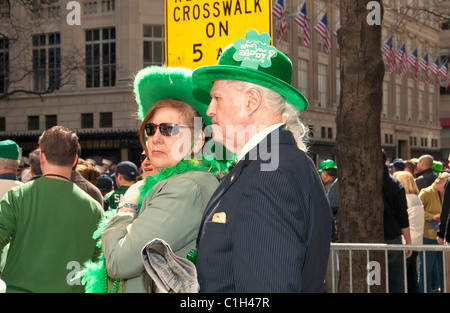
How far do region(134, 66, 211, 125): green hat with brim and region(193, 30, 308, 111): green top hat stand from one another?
1.06 feet

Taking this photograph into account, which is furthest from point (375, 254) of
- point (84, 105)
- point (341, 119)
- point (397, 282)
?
point (84, 105)

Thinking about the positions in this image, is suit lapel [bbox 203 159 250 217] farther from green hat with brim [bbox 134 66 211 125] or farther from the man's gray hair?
green hat with brim [bbox 134 66 211 125]

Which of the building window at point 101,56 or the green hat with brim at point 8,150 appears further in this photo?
the building window at point 101,56

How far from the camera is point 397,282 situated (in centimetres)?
739

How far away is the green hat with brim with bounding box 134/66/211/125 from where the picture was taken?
3.05m

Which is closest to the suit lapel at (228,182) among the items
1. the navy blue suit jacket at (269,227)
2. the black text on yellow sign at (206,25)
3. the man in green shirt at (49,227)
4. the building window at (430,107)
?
the navy blue suit jacket at (269,227)

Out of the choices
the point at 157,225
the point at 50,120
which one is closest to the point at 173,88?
the point at 157,225

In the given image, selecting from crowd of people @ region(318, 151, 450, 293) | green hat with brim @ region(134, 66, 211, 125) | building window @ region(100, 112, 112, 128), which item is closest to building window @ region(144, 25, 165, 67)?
building window @ region(100, 112, 112, 128)

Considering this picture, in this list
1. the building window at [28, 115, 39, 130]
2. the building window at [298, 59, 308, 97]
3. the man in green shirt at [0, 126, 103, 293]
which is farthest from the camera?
the building window at [298, 59, 308, 97]

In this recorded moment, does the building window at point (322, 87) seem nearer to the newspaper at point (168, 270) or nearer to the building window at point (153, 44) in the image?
the building window at point (153, 44)

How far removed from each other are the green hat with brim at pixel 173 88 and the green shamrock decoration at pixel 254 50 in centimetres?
44

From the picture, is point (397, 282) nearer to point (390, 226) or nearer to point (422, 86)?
point (390, 226)

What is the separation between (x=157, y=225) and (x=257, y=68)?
780 mm

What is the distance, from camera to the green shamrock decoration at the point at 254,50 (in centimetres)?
260
